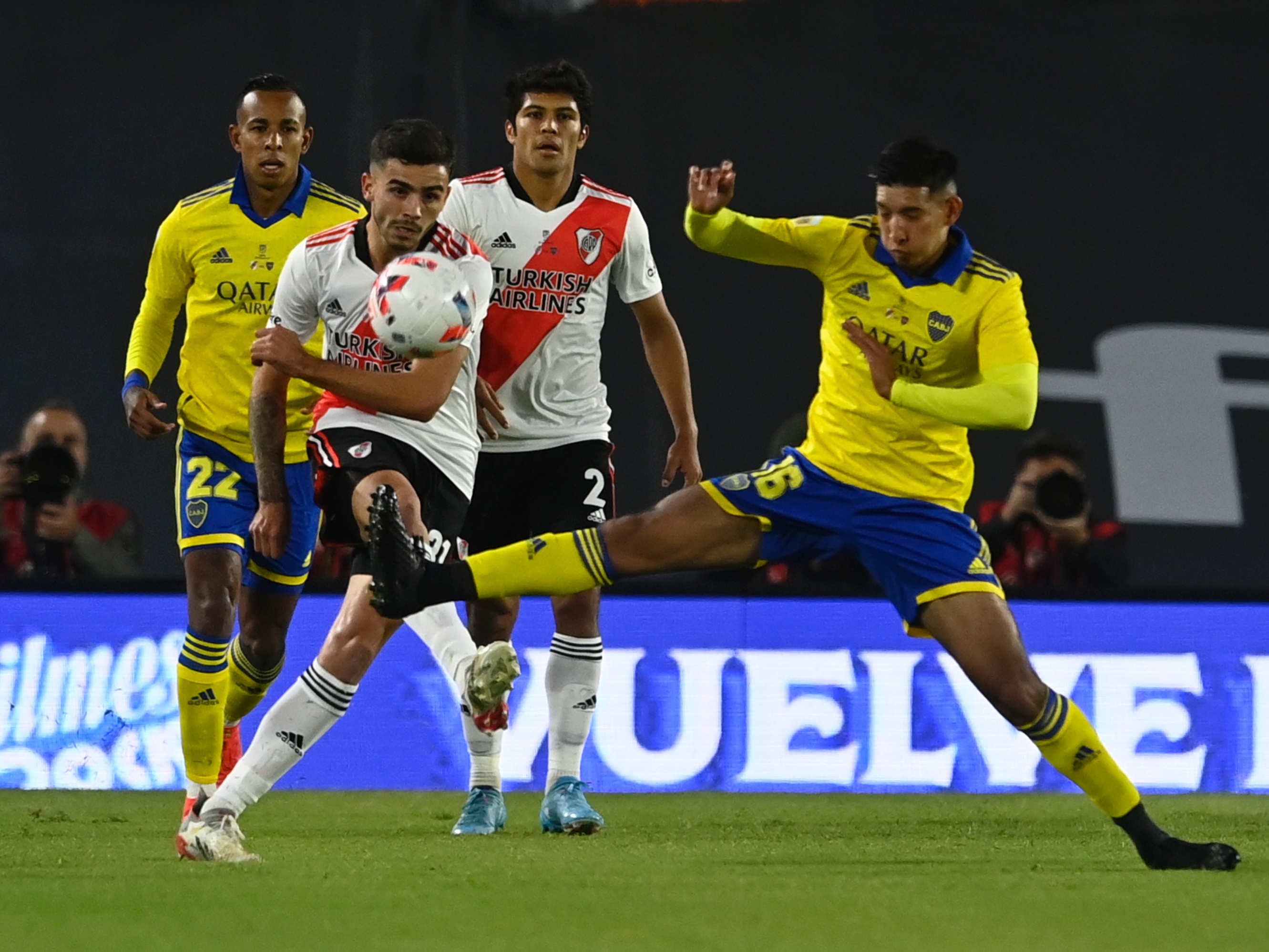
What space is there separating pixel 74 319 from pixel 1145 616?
554 cm

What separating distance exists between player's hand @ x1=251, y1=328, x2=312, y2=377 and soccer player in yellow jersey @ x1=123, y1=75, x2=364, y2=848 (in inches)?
33.7

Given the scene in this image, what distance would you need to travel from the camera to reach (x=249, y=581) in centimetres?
591

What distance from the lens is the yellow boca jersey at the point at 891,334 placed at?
15.9 feet

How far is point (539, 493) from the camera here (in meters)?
5.71

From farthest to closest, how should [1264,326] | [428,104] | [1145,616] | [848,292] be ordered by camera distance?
[1264,326], [428,104], [1145,616], [848,292]

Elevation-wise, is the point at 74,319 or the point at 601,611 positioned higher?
the point at 74,319

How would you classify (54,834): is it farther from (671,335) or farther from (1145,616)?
(1145,616)

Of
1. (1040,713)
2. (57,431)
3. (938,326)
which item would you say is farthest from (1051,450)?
(57,431)

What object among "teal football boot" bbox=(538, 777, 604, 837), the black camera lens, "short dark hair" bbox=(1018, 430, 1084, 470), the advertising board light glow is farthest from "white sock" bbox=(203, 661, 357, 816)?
"short dark hair" bbox=(1018, 430, 1084, 470)

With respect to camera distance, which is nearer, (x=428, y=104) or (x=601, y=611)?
(x=601, y=611)

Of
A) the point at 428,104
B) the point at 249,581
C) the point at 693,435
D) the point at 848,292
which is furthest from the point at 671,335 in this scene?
the point at 428,104

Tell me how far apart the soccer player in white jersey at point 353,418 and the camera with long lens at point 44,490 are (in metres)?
2.92

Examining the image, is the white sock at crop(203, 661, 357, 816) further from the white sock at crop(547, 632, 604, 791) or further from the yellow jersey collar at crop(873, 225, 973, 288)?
the yellow jersey collar at crop(873, 225, 973, 288)

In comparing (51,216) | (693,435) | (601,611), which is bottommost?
(601,611)
